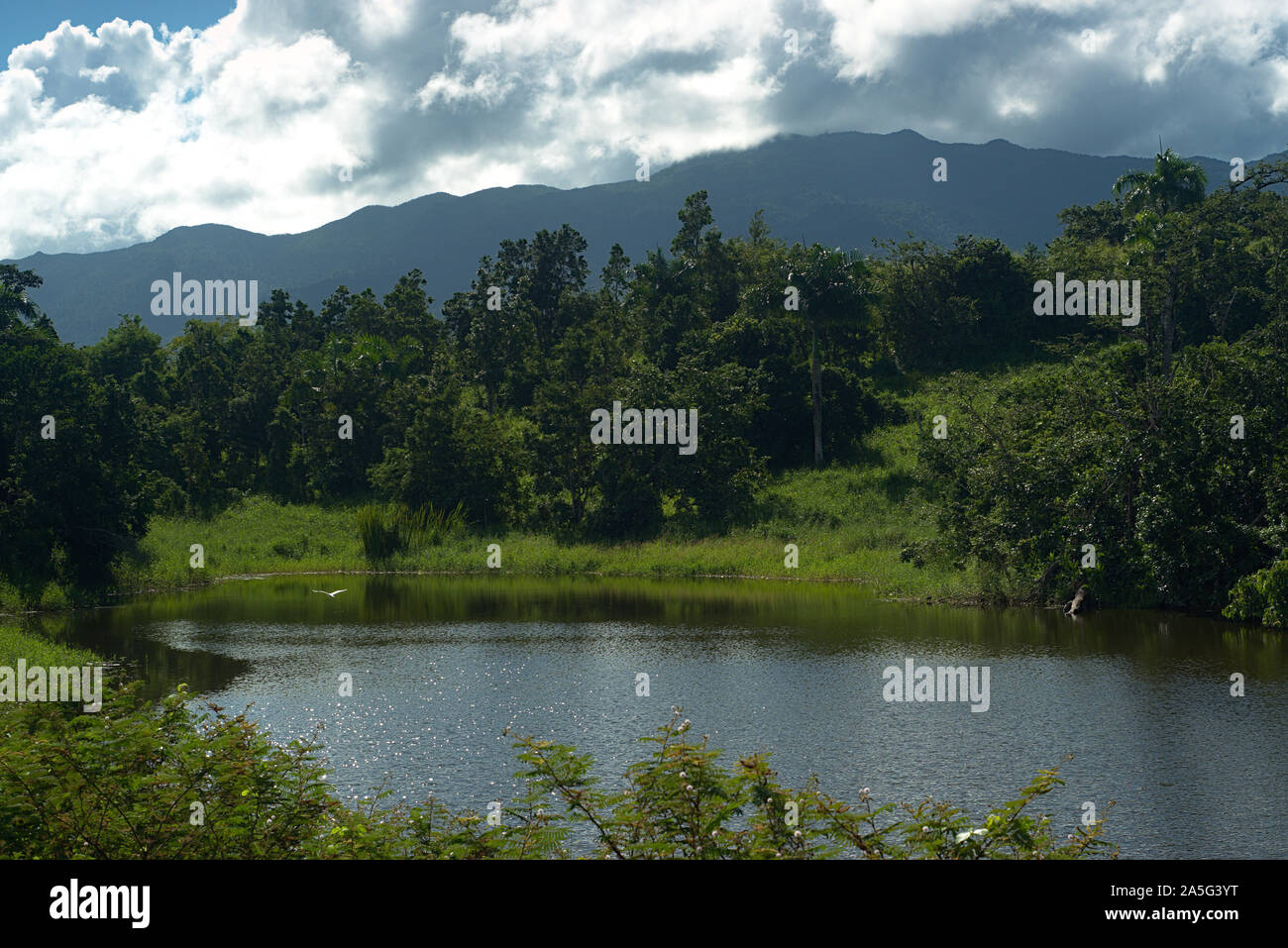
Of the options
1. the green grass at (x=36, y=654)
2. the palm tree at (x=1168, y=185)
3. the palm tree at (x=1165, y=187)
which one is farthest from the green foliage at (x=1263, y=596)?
the palm tree at (x=1168, y=185)

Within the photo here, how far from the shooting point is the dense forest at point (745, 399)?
35.0 metres

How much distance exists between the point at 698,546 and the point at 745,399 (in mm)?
11579

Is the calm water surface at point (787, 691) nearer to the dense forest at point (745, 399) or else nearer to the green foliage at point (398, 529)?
A: the dense forest at point (745, 399)

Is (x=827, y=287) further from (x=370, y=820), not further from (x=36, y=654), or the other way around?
(x=370, y=820)

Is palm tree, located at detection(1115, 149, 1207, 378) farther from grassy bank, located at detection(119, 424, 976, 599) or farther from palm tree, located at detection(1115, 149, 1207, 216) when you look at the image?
grassy bank, located at detection(119, 424, 976, 599)

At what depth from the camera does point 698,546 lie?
52.1 meters

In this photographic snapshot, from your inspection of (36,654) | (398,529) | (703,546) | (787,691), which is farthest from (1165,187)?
(36,654)

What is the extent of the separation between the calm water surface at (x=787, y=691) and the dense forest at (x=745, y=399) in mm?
3786

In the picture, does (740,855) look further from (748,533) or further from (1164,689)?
(748,533)
